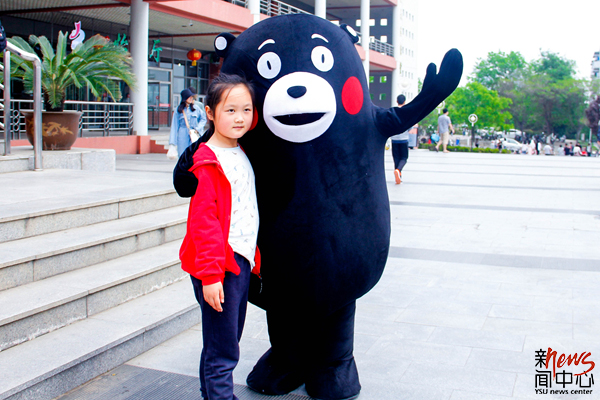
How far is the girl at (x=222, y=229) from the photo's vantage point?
233 cm

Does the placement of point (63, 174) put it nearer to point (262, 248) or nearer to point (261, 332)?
point (261, 332)

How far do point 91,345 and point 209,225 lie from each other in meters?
1.39

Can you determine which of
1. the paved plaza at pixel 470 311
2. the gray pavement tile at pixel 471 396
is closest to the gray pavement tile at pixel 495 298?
the paved plaza at pixel 470 311

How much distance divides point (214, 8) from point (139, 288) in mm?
13776

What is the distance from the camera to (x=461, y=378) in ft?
10.3

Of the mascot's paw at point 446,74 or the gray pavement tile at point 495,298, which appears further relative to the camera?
the gray pavement tile at point 495,298

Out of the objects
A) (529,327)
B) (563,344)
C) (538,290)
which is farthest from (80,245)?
(538,290)

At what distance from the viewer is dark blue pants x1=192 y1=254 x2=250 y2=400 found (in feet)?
7.89

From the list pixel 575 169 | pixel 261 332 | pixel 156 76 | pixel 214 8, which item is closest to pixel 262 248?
pixel 261 332

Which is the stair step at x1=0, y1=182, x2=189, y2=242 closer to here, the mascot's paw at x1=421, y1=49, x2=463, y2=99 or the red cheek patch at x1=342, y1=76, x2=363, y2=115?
the red cheek patch at x1=342, y1=76, x2=363, y2=115

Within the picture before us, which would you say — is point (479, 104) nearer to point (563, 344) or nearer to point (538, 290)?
point (538, 290)

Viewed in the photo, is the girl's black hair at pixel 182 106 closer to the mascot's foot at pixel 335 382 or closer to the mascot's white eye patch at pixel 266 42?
the mascot's white eye patch at pixel 266 42

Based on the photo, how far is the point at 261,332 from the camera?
391 cm

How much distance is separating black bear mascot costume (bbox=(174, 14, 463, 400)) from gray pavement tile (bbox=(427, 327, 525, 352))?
3.95 ft
